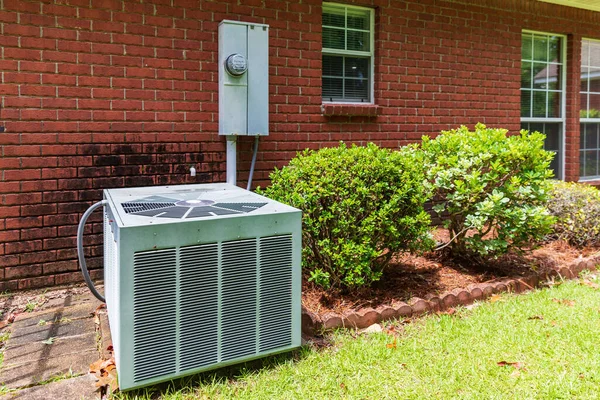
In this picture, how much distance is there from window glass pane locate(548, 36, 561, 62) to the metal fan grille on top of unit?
21.6 feet

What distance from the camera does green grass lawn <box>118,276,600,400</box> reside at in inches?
109

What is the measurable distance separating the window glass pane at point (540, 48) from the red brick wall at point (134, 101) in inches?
89.8

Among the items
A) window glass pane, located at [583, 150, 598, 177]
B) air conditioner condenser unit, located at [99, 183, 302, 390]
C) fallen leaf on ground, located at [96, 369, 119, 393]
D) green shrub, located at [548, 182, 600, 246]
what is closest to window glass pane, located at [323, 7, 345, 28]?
green shrub, located at [548, 182, 600, 246]

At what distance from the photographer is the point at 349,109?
18.9 ft

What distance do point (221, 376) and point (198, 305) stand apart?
20.0 inches

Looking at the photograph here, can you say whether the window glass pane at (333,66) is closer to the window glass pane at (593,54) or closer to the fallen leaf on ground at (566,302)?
the fallen leaf on ground at (566,302)

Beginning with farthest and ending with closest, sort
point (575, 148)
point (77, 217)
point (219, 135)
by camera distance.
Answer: point (575, 148) < point (219, 135) < point (77, 217)

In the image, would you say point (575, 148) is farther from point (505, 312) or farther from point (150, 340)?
point (150, 340)

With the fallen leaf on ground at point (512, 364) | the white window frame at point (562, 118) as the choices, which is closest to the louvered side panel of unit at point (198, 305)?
the fallen leaf on ground at point (512, 364)

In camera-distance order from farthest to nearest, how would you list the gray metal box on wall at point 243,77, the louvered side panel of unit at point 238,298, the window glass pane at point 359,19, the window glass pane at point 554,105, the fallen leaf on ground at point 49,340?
1. the window glass pane at point 554,105
2. the window glass pane at point 359,19
3. the gray metal box on wall at point 243,77
4. the fallen leaf on ground at point 49,340
5. the louvered side panel of unit at point 238,298

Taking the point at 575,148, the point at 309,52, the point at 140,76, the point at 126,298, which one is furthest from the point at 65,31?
the point at 575,148

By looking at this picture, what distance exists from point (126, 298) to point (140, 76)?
2744 millimetres

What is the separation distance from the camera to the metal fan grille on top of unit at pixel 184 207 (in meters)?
2.86

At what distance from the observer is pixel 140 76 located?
4.66m
